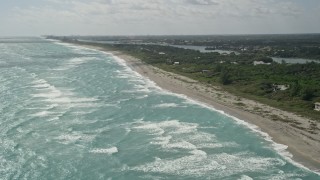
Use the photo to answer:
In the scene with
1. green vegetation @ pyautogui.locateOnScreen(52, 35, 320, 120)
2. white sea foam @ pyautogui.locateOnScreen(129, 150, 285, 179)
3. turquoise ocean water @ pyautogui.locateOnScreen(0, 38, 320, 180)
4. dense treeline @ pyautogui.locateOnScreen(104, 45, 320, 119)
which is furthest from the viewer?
dense treeline @ pyautogui.locateOnScreen(104, 45, 320, 119)

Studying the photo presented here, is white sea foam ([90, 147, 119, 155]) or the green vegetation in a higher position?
the green vegetation

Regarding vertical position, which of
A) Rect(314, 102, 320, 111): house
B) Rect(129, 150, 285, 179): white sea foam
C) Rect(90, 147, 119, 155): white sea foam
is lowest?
Rect(90, 147, 119, 155): white sea foam

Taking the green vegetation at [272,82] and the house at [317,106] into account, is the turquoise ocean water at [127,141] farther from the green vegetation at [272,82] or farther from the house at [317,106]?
the house at [317,106]

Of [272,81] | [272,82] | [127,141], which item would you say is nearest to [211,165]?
[127,141]

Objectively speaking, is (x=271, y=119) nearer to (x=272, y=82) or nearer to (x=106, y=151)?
(x=106, y=151)

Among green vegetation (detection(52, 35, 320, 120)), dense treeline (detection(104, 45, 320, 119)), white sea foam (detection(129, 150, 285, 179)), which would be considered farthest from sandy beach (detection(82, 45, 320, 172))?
white sea foam (detection(129, 150, 285, 179))

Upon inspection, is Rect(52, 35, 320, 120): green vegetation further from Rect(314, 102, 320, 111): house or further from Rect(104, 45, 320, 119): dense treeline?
Rect(314, 102, 320, 111): house
